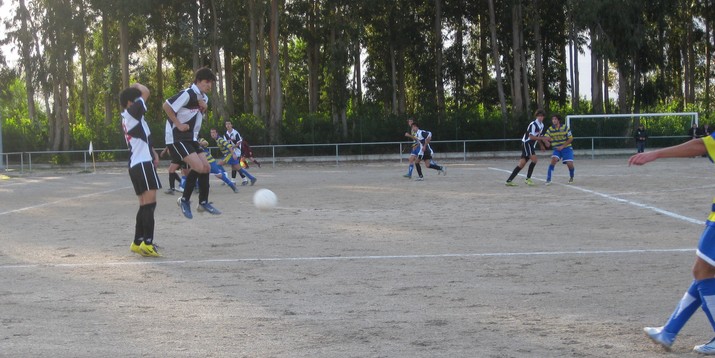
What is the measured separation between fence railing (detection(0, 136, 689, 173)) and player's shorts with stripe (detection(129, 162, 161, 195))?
31651 millimetres

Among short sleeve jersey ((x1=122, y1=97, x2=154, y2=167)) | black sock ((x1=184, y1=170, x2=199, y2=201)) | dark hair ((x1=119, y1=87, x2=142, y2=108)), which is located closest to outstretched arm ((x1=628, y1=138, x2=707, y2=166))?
short sleeve jersey ((x1=122, y1=97, x2=154, y2=167))

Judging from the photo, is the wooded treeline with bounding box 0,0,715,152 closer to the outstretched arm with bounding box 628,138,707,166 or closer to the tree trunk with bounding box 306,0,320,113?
the tree trunk with bounding box 306,0,320,113

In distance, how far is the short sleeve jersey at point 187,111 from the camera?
11039mm

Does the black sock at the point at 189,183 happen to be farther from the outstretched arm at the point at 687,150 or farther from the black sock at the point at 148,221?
the outstretched arm at the point at 687,150

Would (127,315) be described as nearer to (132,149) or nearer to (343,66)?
(132,149)

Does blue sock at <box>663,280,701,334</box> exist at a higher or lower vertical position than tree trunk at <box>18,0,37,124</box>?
lower

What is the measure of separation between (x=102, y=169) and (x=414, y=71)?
2547 centimetres

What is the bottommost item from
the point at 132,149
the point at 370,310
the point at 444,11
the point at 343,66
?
the point at 370,310

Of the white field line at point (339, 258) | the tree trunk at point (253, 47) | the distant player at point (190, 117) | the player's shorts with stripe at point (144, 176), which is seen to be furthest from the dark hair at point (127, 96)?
the tree trunk at point (253, 47)

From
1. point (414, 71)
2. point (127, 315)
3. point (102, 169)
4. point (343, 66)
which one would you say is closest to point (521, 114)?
point (343, 66)

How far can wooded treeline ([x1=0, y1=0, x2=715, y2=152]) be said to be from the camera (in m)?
46.9

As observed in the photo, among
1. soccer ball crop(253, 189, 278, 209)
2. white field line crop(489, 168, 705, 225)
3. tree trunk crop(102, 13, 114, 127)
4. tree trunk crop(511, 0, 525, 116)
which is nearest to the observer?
white field line crop(489, 168, 705, 225)

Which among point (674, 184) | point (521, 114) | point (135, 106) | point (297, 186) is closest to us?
point (135, 106)

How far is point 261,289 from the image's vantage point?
26.2 ft
